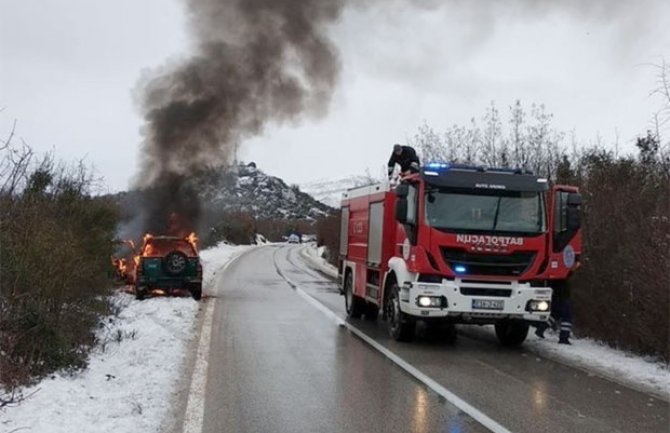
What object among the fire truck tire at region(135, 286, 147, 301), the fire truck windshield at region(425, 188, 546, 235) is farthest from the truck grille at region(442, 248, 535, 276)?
the fire truck tire at region(135, 286, 147, 301)

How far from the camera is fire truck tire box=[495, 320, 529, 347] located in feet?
36.1

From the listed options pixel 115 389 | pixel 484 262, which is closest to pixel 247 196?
pixel 484 262

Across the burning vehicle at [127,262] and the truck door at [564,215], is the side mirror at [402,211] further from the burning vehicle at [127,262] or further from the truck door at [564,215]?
the burning vehicle at [127,262]

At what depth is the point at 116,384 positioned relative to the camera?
739cm

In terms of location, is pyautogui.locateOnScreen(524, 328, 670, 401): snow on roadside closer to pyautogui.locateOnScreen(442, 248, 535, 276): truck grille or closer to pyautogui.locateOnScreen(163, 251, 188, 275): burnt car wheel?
pyautogui.locateOnScreen(442, 248, 535, 276): truck grille

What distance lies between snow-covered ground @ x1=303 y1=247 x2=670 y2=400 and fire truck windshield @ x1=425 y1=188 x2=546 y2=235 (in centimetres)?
187

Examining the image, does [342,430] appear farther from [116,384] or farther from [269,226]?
[269,226]

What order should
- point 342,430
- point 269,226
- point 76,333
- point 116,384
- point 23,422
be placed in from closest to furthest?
1. point 23,422
2. point 342,430
3. point 116,384
4. point 76,333
5. point 269,226

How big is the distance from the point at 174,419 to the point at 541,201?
675 centimetres

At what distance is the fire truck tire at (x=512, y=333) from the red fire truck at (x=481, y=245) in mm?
35

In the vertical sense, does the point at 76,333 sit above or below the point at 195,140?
below

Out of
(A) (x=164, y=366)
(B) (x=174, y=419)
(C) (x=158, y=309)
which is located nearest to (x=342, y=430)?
(B) (x=174, y=419)

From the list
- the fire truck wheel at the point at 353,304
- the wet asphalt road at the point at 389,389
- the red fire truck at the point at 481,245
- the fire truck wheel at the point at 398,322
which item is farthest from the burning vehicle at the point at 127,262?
the red fire truck at the point at 481,245

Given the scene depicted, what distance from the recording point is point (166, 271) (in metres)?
16.4
